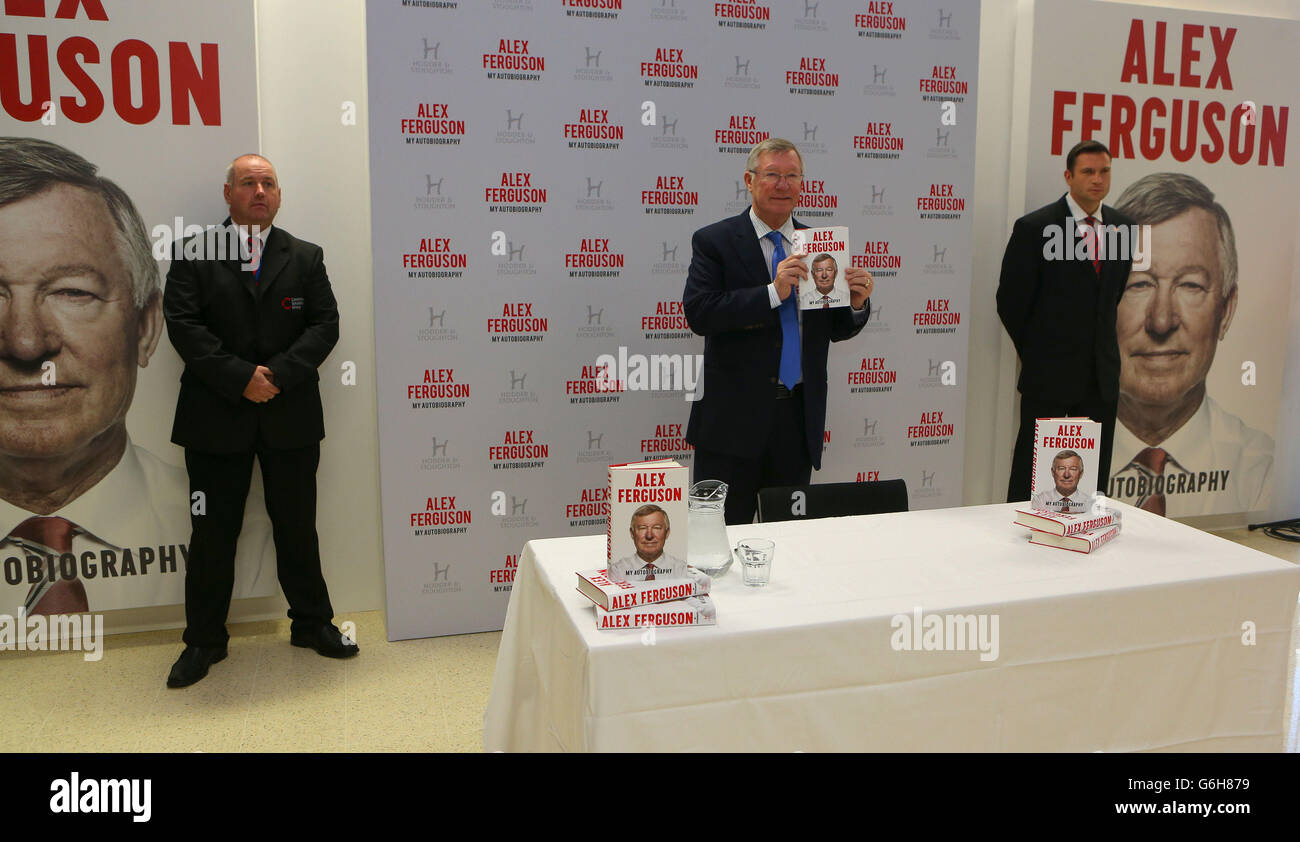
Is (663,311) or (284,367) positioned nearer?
(284,367)

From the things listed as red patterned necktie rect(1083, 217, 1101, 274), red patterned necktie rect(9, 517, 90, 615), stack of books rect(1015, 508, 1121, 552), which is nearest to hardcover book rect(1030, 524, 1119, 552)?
stack of books rect(1015, 508, 1121, 552)

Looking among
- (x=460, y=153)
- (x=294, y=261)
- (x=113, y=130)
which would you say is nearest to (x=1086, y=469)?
(x=460, y=153)

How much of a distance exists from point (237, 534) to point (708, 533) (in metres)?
2.41

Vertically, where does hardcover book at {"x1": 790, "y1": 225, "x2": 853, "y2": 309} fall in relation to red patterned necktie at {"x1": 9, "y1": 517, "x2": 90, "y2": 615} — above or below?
above

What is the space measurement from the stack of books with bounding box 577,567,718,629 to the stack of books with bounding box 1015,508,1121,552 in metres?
1.04

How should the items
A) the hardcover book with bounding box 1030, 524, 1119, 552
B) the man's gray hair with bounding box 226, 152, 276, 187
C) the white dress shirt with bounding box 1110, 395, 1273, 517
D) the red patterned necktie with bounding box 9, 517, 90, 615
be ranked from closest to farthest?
1. the hardcover book with bounding box 1030, 524, 1119, 552
2. the man's gray hair with bounding box 226, 152, 276, 187
3. the red patterned necktie with bounding box 9, 517, 90, 615
4. the white dress shirt with bounding box 1110, 395, 1273, 517

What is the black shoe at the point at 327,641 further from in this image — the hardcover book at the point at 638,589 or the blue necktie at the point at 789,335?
the hardcover book at the point at 638,589

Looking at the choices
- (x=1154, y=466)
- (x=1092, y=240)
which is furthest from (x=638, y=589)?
(x=1154, y=466)

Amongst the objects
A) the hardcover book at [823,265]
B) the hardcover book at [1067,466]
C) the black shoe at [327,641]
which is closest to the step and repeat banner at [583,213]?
the black shoe at [327,641]

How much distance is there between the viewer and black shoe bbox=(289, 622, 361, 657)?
3926 mm

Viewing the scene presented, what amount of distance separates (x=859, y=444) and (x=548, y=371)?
1569mm

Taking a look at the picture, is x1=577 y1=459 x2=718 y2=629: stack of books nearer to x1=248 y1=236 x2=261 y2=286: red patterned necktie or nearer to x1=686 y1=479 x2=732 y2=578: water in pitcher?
x1=686 y1=479 x2=732 y2=578: water in pitcher

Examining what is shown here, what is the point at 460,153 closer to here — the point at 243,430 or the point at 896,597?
the point at 243,430

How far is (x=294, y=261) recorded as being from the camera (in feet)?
12.5
